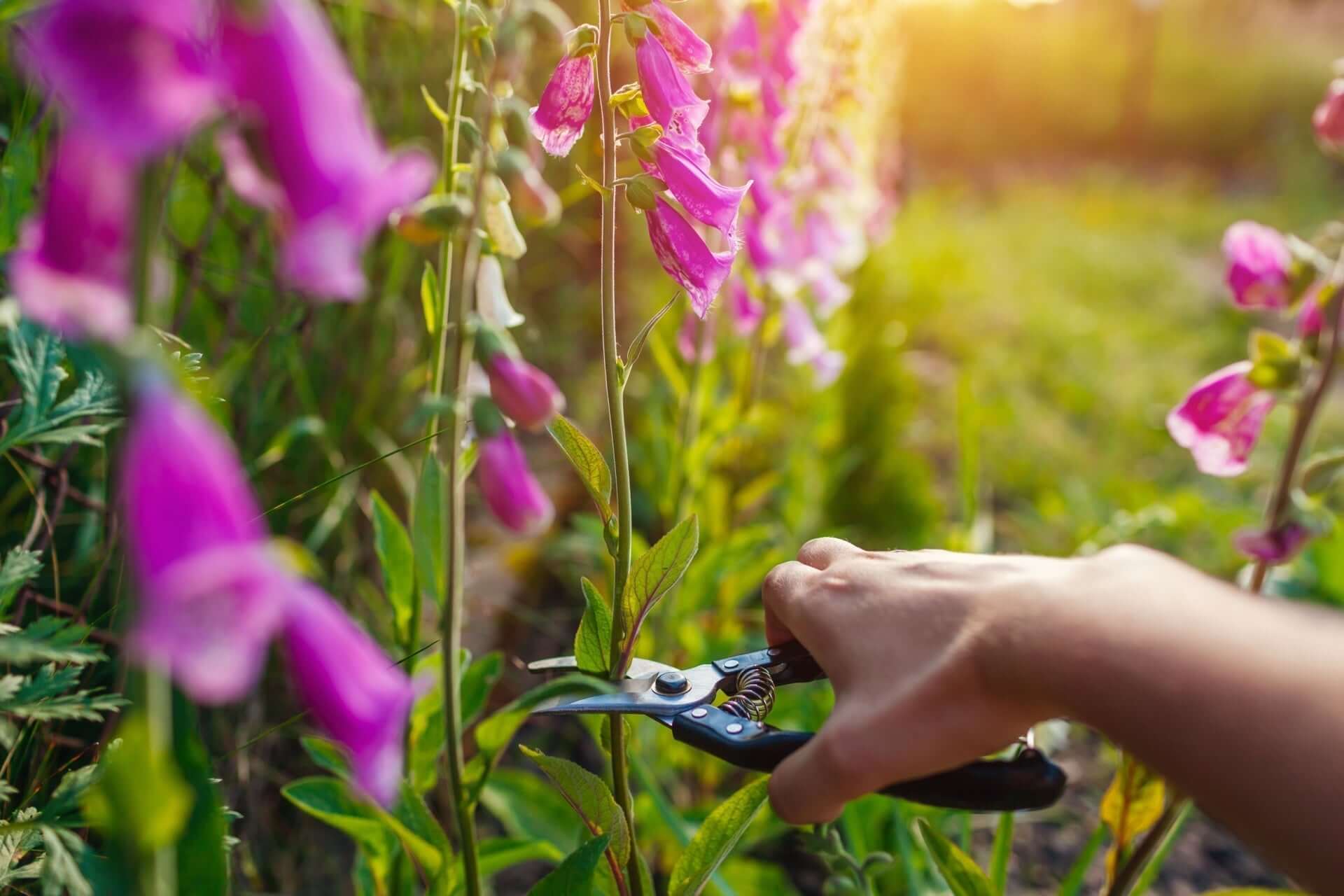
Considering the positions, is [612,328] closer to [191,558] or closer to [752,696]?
[752,696]

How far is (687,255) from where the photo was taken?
0.77 meters

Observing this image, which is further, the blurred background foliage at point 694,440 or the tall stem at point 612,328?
the blurred background foliage at point 694,440

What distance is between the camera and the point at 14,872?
67 centimetres

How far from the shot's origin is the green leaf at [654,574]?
2.46ft

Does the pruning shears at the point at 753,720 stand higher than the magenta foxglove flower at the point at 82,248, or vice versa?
the magenta foxglove flower at the point at 82,248

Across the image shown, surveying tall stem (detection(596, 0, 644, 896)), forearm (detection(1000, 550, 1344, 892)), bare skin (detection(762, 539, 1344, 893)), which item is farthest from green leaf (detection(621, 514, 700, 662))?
forearm (detection(1000, 550, 1344, 892))

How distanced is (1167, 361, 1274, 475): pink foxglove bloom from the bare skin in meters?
0.43

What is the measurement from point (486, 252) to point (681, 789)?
3.94 ft

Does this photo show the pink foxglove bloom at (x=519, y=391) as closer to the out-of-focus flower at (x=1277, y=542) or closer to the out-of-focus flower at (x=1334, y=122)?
the out-of-focus flower at (x=1277, y=542)

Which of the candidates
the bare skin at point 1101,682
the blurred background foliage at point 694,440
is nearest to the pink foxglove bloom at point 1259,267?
the blurred background foliage at point 694,440

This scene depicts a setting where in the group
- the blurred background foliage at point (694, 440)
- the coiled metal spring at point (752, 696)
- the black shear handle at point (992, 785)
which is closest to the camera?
the black shear handle at point (992, 785)

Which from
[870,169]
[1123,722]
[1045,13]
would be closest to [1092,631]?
[1123,722]

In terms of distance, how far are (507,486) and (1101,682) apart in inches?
13.5

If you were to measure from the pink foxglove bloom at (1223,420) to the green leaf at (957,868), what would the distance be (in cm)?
44
